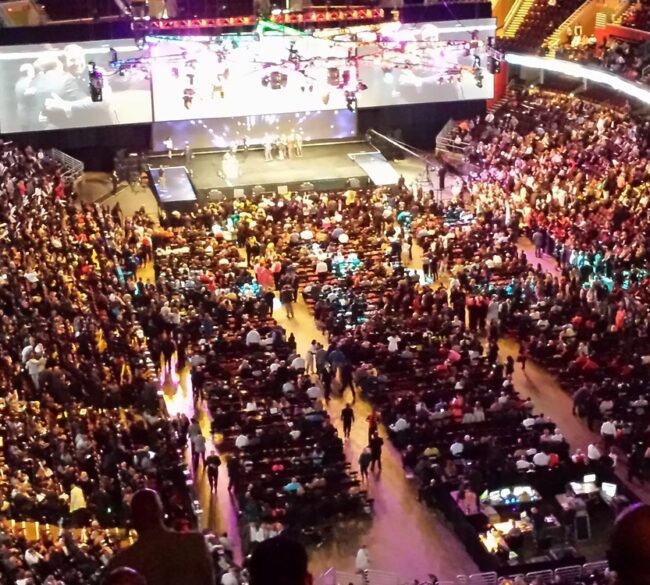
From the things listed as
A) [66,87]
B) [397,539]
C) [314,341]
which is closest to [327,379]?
[314,341]

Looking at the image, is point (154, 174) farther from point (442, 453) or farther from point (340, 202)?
point (442, 453)

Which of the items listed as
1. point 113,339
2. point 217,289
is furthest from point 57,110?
point 113,339

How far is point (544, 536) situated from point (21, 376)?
9909 mm

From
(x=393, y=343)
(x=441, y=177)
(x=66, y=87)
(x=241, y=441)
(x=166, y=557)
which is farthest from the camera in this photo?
(x=66, y=87)

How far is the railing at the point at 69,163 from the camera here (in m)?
38.6

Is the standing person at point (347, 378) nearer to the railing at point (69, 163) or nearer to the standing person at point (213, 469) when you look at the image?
the standing person at point (213, 469)

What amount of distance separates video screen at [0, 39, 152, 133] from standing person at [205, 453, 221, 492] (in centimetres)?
2206

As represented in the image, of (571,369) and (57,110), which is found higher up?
(57,110)

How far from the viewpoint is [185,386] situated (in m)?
23.8

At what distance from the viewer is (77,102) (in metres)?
39.7

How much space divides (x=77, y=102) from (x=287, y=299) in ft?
52.3

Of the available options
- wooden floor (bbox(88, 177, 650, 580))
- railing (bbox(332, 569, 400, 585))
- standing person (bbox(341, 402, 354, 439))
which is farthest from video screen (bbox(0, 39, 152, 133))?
railing (bbox(332, 569, 400, 585))

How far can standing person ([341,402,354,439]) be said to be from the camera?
834 inches

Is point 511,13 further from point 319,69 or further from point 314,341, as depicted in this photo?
point 314,341
